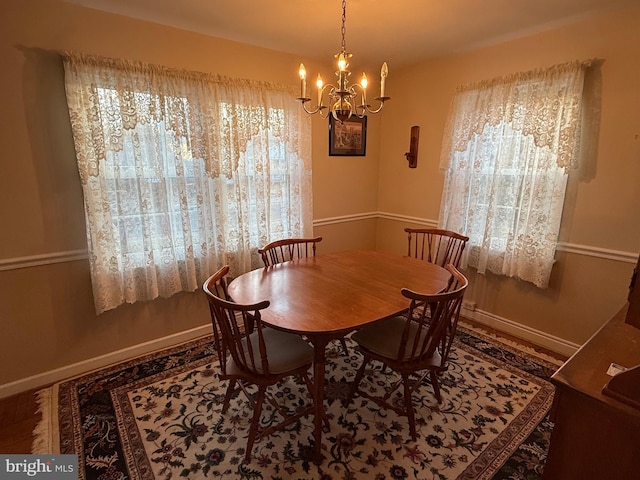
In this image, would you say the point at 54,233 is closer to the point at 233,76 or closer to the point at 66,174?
the point at 66,174

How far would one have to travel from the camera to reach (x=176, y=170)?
2438mm

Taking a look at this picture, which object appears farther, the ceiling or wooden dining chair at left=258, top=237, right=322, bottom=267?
wooden dining chair at left=258, top=237, right=322, bottom=267

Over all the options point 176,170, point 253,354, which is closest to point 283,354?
point 253,354

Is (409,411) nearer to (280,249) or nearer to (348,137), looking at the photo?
(280,249)

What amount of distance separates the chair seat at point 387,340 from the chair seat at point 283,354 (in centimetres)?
32

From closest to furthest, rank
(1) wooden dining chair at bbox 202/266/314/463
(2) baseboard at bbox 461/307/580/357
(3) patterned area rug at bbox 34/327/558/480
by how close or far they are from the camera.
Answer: (1) wooden dining chair at bbox 202/266/314/463 → (3) patterned area rug at bbox 34/327/558/480 → (2) baseboard at bbox 461/307/580/357

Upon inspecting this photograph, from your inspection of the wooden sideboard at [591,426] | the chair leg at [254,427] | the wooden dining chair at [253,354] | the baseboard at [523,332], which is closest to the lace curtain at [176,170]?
the wooden dining chair at [253,354]

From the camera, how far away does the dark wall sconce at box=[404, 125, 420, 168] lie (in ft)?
11.1

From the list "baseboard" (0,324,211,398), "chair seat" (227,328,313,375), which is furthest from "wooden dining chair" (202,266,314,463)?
"baseboard" (0,324,211,398)

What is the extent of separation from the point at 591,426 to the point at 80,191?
2859 mm

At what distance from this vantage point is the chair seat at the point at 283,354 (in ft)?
5.39

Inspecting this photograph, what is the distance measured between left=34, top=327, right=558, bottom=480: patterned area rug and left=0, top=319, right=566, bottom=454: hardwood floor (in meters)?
0.06

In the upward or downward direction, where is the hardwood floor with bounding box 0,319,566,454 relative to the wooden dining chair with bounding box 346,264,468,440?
downward

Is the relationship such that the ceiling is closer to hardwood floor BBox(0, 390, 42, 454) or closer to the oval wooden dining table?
the oval wooden dining table
